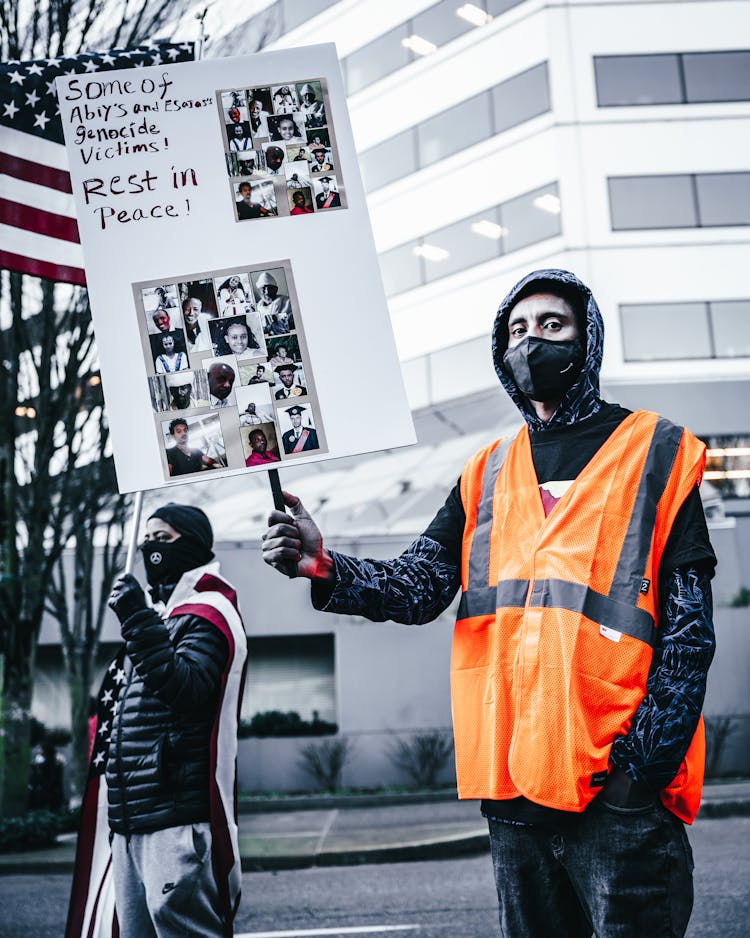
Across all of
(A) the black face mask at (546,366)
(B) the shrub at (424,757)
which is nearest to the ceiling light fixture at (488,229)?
(B) the shrub at (424,757)

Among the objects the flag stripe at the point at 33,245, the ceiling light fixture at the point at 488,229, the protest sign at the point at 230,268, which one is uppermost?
the ceiling light fixture at the point at 488,229

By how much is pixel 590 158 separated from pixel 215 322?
20.8m

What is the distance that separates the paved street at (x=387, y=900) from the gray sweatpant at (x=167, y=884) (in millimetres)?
2812

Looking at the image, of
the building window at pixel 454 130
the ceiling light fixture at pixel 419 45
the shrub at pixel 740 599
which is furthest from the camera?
the ceiling light fixture at pixel 419 45

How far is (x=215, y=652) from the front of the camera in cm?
363

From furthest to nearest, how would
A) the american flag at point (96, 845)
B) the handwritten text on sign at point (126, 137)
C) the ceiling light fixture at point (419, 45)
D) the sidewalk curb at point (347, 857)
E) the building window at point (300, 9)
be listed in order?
the building window at point (300, 9)
the ceiling light fixture at point (419, 45)
the sidewalk curb at point (347, 857)
the american flag at point (96, 845)
the handwritten text on sign at point (126, 137)

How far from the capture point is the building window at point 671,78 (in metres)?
21.6

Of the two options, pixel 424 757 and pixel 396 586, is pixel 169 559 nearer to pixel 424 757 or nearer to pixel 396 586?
pixel 396 586

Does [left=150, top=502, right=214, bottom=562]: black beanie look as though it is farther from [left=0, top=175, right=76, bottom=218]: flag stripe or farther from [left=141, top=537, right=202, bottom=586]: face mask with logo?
[left=0, top=175, right=76, bottom=218]: flag stripe

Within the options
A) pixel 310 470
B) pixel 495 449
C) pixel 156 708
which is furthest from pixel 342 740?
pixel 495 449

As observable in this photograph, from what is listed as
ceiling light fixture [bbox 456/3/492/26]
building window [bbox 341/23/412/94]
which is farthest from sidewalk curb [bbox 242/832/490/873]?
ceiling light fixture [bbox 456/3/492/26]

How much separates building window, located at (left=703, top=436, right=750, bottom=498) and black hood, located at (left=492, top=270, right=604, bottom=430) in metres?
17.7

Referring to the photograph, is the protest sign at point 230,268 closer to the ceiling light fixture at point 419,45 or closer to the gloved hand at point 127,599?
the gloved hand at point 127,599

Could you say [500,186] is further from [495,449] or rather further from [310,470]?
[495,449]
